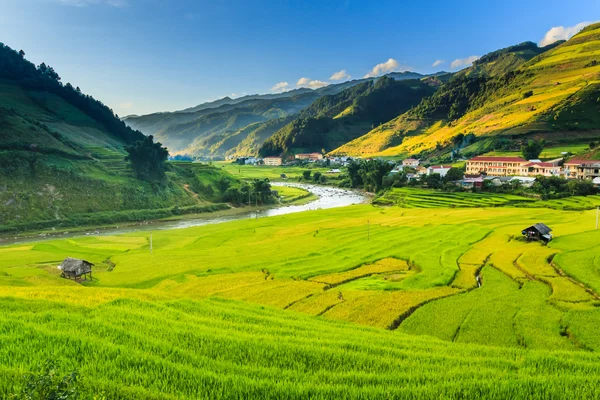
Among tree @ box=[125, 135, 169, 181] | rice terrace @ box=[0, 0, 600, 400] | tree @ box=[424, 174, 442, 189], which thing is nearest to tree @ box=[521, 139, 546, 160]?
rice terrace @ box=[0, 0, 600, 400]

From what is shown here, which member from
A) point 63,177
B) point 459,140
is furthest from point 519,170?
point 63,177

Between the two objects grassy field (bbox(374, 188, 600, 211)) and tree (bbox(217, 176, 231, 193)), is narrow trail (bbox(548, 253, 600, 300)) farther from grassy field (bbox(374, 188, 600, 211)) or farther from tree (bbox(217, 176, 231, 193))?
tree (bbox(217, 176, 231, 193))

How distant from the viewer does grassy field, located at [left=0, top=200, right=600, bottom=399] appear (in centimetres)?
775

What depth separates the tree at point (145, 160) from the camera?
9675cm

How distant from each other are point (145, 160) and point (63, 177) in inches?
784

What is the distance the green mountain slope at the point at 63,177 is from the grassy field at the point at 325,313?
89.2 ft

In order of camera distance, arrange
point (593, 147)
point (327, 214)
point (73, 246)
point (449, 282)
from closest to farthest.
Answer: point (449, 282), point (73, 246), point (327, 214), point (593, 147)

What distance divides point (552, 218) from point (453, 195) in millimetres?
30840

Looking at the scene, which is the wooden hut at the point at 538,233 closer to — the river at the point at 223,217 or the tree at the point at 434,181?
the river at the point at 223,217

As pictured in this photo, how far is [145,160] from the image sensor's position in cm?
9819

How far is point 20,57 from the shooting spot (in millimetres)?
145375

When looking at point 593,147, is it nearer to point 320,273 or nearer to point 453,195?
point 453,195

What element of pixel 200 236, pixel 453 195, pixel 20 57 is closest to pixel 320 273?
pixel 200 236

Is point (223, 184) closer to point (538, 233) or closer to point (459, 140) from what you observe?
point (538, 233)
